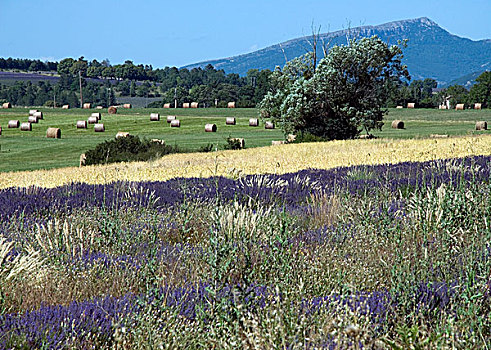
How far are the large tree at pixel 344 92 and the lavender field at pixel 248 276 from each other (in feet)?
67.3

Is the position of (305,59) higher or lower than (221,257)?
higher

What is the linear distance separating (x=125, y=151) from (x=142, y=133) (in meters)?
21.6

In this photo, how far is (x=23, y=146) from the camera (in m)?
35.9

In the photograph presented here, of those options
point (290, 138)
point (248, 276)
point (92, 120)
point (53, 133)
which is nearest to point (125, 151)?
point (290, 138)

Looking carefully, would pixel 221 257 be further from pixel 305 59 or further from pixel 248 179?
pixel 305 59

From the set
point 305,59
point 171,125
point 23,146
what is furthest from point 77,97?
point 305,59

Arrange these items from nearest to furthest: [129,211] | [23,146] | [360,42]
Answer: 1. [129,211]
2. [360,42]
3. [23,146]

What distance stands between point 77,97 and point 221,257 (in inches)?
5091

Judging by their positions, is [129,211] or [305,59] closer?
[129,211]

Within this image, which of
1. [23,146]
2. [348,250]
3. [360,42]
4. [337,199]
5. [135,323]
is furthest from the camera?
[23,146]

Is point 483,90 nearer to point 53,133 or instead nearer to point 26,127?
point 26,127

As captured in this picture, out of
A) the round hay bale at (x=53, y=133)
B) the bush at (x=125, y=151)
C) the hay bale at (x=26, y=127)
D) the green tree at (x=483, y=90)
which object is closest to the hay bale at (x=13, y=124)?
the hay bale at (x=26, y=127)

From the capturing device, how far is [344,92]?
28.2 meters

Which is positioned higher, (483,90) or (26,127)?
(483,90)
